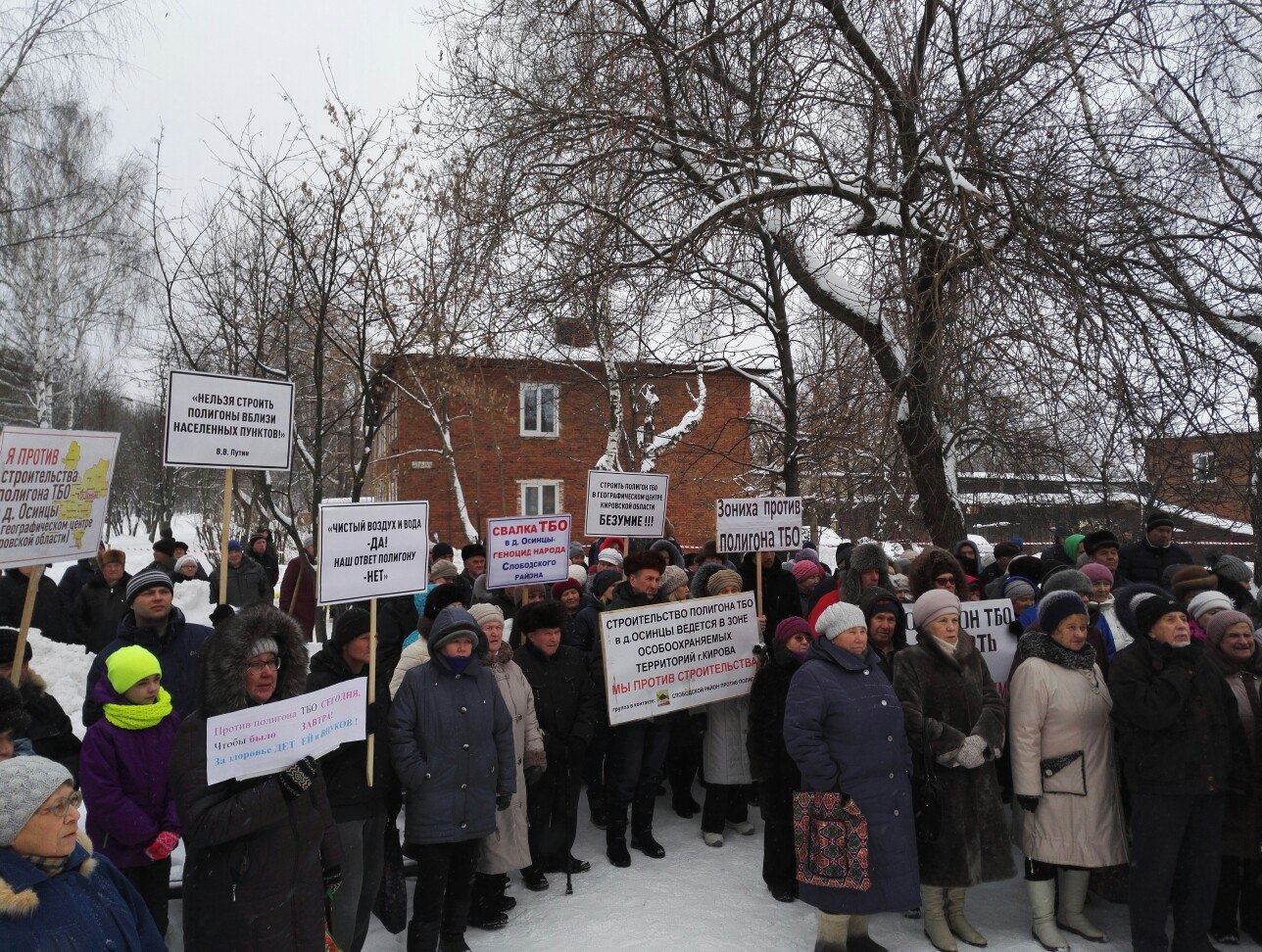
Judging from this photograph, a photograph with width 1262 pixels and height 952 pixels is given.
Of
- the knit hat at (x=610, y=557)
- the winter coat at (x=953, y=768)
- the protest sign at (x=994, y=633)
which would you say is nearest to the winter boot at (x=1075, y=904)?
the winter coat at (x=953, y=768)

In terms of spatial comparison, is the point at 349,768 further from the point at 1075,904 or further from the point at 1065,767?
the point at 1075,904

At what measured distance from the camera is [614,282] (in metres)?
9.08

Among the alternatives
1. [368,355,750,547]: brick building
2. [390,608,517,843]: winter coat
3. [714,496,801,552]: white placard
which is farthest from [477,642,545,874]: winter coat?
[368,355,750,547]: brick building

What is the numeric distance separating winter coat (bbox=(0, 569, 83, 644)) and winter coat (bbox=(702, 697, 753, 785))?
236 inches

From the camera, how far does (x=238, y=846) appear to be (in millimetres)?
3516

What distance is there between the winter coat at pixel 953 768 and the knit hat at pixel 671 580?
2165mm

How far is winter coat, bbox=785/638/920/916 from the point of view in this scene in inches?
183

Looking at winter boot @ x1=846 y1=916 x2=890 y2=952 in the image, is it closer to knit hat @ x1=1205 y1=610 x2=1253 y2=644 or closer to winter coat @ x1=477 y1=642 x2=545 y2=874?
winter coat @ x1=477 y1=642 x2=545 y2=874

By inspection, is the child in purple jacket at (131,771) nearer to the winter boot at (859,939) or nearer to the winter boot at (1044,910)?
the winter boot at (859,939)

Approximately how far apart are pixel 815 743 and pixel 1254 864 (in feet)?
8.68

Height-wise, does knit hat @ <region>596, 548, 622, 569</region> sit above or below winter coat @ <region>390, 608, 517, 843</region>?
above

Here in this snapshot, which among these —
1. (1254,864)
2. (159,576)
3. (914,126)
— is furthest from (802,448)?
(159,576)

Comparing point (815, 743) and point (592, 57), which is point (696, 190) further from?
point (815, 743)

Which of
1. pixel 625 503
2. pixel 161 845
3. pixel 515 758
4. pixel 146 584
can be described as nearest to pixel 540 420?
pixel 625 503
